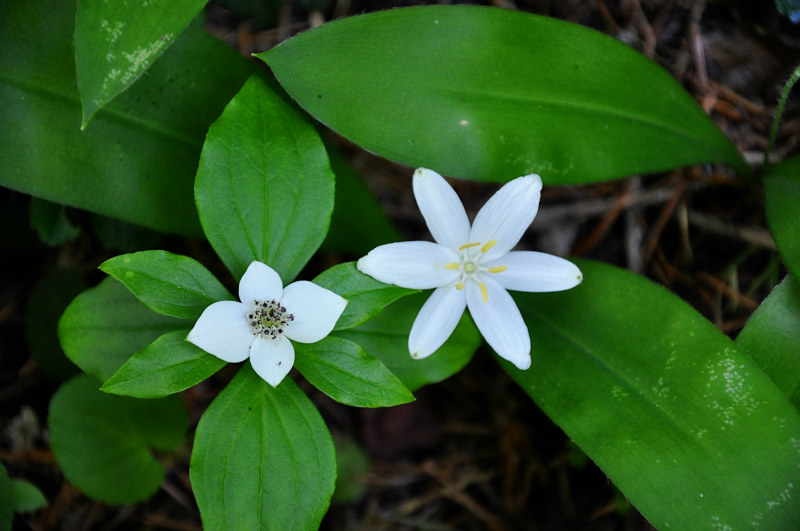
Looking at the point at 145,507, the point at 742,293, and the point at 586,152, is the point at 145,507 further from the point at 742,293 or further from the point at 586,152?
the point at 742,293

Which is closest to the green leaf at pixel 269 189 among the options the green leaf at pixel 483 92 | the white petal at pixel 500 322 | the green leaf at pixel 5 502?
the green leaf at pixel 483 92

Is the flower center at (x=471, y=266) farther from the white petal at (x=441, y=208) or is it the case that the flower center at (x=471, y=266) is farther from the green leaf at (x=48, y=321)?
the green leaf at (x=48, y=321)

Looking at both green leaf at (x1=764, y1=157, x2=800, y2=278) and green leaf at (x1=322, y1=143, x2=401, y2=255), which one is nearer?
green leaf at (x1=764, y1=157, x2=800, y2=278)

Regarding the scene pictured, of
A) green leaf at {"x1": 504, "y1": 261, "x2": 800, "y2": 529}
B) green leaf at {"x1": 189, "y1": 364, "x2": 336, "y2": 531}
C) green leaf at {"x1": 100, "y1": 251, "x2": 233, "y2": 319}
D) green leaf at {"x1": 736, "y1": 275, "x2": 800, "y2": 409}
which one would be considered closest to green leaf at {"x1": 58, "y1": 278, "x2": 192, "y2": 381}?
green leaf at {"x1": 100, "y1": 251, "x2": 233, "y2": 319}

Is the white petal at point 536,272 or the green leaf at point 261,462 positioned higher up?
the white petal at point 536,272

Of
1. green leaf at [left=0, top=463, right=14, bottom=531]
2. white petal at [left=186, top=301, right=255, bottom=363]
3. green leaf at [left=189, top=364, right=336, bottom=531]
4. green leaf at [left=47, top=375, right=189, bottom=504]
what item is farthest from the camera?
green leaf at [left=47, top=375, right=189, bottom=504]

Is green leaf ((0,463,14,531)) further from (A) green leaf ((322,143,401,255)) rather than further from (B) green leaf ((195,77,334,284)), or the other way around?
(A) green leaf ((322,143,401,255))

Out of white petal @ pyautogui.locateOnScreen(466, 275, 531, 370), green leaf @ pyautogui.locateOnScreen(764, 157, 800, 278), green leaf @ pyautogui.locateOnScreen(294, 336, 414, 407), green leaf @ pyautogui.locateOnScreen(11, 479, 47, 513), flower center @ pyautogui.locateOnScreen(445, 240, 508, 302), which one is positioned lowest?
green leaf @ pyautogui.locateOnScreen(11, 479, 47, 513)
